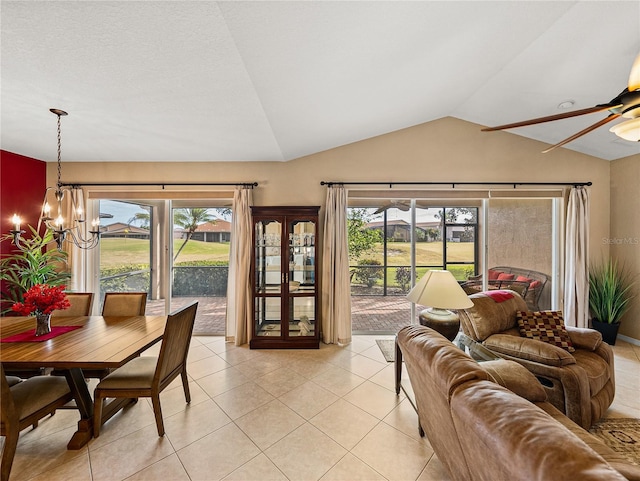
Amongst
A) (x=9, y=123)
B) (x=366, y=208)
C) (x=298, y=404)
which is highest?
(x=9, y=123)

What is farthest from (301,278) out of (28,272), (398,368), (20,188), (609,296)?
(609,296)

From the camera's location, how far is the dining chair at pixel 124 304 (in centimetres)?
269

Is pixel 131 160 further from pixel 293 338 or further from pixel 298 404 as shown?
pixel 298 404

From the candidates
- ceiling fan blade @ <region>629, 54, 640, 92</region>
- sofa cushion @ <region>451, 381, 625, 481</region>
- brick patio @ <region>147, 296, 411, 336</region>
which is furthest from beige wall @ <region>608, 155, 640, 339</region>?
sofa cushion @ <region>451, 381, 625, 481</region>

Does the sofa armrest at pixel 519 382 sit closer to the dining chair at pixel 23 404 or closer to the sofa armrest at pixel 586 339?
the sofa armrest at pixel 586 339

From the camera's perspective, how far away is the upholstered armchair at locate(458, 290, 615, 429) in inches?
72.5

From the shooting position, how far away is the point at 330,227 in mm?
3584

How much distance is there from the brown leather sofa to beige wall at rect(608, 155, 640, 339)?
3.47 meters

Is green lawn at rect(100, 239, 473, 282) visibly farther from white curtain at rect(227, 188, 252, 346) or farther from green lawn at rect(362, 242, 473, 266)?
white curtain at rect(227, 188, 252, 346)

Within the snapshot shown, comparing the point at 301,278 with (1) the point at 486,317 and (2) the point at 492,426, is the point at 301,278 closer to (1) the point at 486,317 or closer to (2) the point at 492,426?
(1) the point at 486,317

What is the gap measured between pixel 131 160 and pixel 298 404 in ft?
12.3

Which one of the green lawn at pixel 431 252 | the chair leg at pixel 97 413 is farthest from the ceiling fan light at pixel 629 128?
the chair leg at pixel 97 413

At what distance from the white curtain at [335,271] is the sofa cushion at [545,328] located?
1904mm

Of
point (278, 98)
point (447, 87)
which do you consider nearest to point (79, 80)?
point (278, 98)
